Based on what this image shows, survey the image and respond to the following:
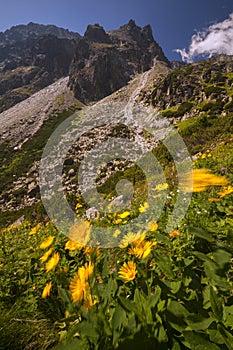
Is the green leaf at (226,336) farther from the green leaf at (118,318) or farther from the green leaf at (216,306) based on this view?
the green leaf at (118,318)

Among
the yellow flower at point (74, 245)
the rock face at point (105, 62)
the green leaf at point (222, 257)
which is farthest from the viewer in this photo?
the rock face at point (105, 62)

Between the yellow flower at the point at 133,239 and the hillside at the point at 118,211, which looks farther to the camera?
the yellow flower at the point at 133,239

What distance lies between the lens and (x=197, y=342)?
2.61 ft

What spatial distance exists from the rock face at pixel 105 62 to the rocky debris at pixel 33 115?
536 centimetres

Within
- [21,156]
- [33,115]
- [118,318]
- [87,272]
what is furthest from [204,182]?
[33,115]

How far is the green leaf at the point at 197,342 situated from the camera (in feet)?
2.60

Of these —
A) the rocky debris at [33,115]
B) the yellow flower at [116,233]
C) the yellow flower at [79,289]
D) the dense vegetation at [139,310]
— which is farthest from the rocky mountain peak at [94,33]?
the yellow flower at [79,289]

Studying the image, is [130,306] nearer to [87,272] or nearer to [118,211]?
[87,272]

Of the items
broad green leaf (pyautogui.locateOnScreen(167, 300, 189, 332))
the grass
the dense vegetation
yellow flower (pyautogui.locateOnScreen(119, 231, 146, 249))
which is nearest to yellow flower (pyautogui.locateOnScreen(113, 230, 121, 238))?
yellow flower (pyautogui.locateOnScreen(119, 231, 146, 249))

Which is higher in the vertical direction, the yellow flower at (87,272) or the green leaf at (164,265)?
the yellow flower at (87,272)

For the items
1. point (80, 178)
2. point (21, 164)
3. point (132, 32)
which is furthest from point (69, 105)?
point (132, 32)

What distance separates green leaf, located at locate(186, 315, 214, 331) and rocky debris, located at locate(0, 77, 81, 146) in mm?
57470

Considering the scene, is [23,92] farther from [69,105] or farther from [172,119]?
[172,119]

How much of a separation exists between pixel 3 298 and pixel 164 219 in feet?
5.99
